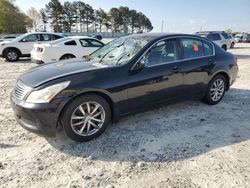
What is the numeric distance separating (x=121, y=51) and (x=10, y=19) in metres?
61.2

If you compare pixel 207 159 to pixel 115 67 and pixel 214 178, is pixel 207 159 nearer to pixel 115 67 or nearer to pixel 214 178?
pixel 214 178

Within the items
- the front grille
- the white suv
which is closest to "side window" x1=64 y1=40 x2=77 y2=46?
the front grille

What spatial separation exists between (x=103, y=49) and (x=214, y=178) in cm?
315

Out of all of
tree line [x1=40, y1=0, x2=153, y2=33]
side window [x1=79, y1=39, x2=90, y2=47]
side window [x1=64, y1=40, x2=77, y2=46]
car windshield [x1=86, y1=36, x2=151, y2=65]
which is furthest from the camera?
Result: tree line [x1=40, y1=0, x2=153, y2=33]

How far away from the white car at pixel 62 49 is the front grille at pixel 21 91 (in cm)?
626

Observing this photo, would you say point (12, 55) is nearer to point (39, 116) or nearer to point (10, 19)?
point (39, 116)

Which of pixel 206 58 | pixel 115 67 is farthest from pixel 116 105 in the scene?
pixel 206 58

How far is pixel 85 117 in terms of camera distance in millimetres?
3436

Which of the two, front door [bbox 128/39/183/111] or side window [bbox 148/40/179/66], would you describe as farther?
side window [bbox 148/40/179/66]

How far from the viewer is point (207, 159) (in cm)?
308

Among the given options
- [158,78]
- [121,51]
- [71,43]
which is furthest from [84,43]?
[158,78]

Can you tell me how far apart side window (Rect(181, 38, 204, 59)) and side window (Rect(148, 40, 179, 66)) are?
0.24m

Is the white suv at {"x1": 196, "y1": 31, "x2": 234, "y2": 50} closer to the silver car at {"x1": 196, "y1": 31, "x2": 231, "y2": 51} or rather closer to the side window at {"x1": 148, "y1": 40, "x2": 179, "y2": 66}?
the silver car at {"x1": 196, "y1": 31, "x2": 231, "y2": 51}

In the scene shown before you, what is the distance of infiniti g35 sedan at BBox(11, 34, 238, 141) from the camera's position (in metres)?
3.17
